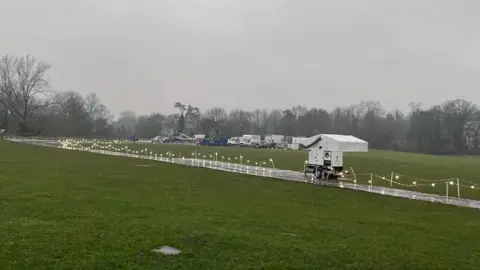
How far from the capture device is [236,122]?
150750 millimetres

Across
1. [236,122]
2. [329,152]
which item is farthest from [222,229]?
[236,122]

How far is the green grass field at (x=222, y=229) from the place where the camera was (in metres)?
8.92

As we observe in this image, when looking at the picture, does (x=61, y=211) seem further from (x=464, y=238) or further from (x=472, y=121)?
(x=472, y=121)

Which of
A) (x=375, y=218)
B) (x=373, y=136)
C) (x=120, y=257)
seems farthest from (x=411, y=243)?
(x=373, y=136)

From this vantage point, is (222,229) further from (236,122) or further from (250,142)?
(236,122)

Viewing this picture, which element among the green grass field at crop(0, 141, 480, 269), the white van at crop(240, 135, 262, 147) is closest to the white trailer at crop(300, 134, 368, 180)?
the green grass field at crop(0, 141, 480, 269)

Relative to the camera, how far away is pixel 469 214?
17.2 metres

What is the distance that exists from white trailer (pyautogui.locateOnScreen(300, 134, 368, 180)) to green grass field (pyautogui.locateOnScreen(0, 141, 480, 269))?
287 inches

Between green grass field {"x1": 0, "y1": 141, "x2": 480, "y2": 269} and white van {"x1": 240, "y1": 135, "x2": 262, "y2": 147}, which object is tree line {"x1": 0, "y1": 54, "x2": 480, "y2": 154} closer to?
white van {"x1": 240, "y1": 135, "x2": 262, "y2": 147}

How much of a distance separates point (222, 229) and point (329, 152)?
17.8 metres

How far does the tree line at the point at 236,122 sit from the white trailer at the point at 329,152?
85.7 meters

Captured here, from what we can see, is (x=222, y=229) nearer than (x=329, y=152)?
Yes

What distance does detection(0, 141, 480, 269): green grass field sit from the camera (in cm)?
892

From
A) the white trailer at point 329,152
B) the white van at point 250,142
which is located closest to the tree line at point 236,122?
the white van at point 250,142
